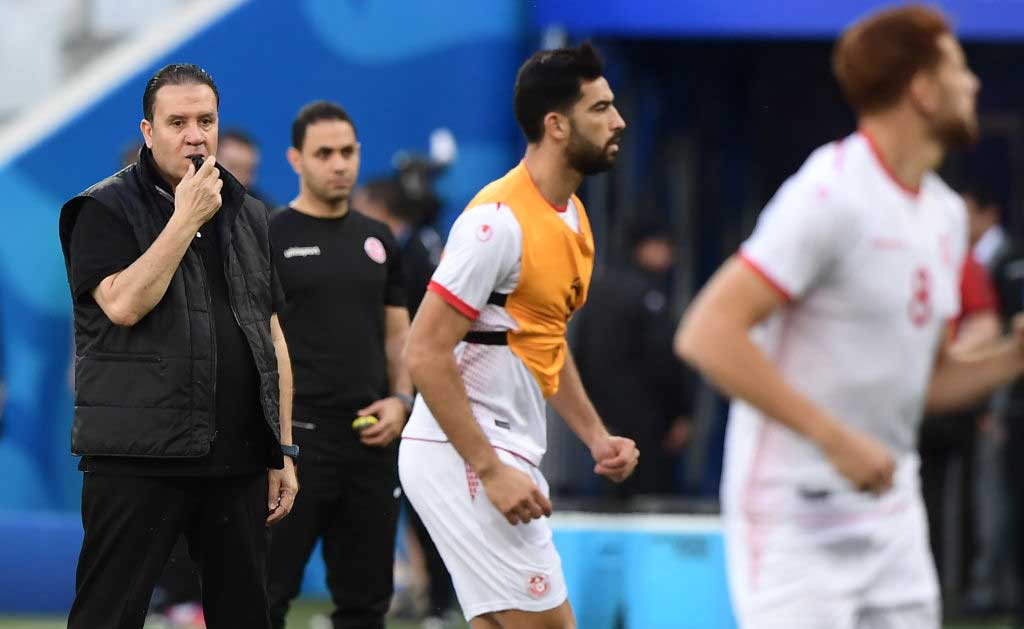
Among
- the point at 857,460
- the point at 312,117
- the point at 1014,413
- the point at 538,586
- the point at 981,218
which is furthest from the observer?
the point at 981,218

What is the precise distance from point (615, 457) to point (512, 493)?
68 centimetres

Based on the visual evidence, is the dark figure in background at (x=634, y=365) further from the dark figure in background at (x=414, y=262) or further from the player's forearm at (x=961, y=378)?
the player's forearm at (x=961, y=378)

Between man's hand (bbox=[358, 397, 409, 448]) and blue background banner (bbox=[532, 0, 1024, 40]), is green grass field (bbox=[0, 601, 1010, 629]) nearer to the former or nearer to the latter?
man's hand (bbox=[358, 397, 409, 448])

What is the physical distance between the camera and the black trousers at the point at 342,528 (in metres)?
6.77

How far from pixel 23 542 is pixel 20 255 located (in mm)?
1829

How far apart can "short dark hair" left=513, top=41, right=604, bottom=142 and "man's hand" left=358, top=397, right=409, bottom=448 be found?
178cm

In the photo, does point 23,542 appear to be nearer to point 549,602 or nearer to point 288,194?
point 288,194

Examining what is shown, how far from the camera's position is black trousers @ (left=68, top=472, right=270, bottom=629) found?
5094 millimetres

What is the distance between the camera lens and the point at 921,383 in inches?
153

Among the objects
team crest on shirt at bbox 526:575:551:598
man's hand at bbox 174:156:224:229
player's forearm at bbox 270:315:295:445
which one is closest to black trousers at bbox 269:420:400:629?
player's forearm at bbox 270:315:295:445

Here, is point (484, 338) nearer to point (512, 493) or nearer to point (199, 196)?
point (512, 493)

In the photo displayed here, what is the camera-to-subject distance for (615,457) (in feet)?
17.9

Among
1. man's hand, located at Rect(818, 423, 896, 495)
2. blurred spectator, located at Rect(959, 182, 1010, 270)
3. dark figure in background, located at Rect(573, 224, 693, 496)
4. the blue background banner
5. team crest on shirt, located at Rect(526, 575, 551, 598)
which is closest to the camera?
man's hand, located at Rect(818, 423, 896, 495)

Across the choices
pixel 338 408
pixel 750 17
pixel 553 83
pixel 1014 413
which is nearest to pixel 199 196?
pixel 553 83
